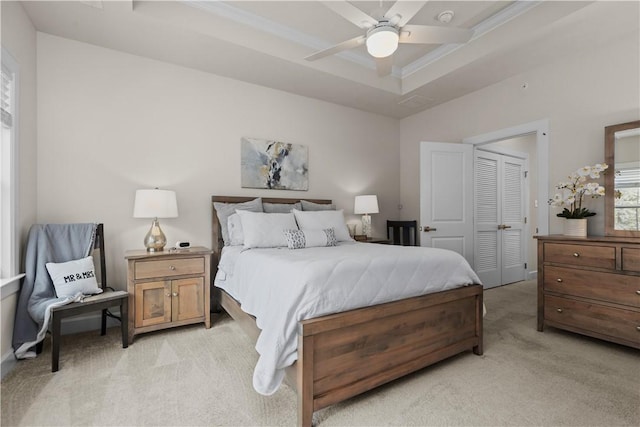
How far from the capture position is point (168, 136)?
10.9 ft

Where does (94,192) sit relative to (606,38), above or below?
below

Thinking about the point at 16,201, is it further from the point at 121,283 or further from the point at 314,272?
the point at 314,272

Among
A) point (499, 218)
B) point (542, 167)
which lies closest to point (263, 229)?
point (542, 167)

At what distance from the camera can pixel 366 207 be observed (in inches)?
168

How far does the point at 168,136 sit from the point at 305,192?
5.91 ft

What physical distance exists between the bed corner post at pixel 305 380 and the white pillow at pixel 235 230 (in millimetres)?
1782

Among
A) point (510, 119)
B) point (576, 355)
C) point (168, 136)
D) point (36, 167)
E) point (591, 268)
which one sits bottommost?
point (576, 355)

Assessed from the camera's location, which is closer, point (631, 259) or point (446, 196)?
point (631, 259)

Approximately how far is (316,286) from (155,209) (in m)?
1.96

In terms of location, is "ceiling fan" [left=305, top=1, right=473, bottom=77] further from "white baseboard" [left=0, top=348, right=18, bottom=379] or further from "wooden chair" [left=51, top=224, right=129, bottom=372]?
"white baseboard" [left=0, top=348, right=18, bottom=379]

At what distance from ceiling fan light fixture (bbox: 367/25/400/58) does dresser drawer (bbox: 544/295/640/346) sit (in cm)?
269

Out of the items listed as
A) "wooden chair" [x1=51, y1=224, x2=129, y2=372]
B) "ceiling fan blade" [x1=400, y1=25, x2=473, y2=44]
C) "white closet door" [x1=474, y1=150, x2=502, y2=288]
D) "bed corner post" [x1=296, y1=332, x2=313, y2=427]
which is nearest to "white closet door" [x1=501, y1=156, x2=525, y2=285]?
"white closet door" [x1=474, y1=150, x2=502, y2=288]

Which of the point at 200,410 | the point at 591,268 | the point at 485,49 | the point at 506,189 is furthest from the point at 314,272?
the point at 506,189

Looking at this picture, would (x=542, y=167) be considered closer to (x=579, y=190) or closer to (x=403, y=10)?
(x=579, y=190)
